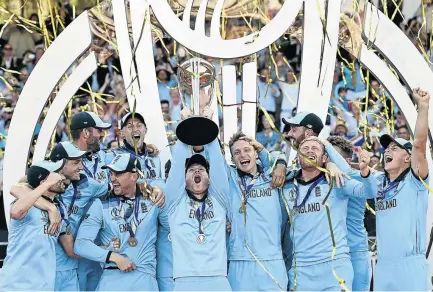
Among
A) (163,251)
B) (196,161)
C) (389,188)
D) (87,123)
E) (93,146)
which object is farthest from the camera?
(93,146)

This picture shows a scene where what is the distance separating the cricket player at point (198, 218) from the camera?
7684 millimetres

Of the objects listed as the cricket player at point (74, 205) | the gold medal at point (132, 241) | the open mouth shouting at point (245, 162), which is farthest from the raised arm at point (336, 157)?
the cricket player at point (74, 205)

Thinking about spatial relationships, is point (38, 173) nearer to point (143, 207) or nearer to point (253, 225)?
point (143, 207)

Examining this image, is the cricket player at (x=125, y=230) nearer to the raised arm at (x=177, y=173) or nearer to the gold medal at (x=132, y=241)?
the gold medal at (x=132, y=241)

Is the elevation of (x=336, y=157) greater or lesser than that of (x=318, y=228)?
greater

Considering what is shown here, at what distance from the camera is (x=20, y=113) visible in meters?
8.98

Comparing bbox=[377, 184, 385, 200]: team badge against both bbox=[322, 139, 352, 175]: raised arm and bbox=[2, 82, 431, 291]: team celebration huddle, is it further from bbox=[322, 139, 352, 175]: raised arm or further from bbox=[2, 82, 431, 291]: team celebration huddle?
bbox=[322, 139, 352, 175]: raised arm

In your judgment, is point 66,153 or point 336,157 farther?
point 336,157

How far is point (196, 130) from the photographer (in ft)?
24.8

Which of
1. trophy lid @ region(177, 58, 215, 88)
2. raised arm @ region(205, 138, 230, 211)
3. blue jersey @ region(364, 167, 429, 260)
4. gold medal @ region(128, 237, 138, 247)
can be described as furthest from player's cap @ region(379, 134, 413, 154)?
gold medal @ region(128, 237, 138, 247)

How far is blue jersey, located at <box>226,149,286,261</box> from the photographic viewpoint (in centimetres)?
807

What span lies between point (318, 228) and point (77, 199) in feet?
6.02

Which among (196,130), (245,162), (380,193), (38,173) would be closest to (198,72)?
(196,130)

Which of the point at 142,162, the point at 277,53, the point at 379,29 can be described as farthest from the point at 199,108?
the point at 277,53
